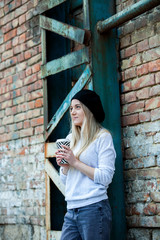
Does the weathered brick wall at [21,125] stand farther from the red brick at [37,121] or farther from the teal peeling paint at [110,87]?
the teal peeling paint at [110,87]

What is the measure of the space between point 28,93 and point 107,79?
1.44 meters

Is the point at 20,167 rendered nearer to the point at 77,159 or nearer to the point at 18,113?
the point at 18,113

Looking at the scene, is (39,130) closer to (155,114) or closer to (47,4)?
(47,4)

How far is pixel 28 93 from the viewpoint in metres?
4.49

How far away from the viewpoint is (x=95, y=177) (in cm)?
260

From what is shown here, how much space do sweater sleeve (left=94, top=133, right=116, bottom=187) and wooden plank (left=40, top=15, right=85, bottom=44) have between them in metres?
0.99

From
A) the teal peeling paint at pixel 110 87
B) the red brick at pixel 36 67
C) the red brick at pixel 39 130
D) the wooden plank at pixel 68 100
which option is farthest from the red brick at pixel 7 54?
the teal peeling paint at pixel 110 87

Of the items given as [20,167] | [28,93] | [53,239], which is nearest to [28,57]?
[28,93]

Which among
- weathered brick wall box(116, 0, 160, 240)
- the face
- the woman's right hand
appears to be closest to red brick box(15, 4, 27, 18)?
weathered brick wall box(116, 0, 160, 240)

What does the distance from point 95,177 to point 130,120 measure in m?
0.84

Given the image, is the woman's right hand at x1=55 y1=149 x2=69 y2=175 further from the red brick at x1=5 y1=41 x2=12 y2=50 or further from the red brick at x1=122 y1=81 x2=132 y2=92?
the red brick at x1=5 y1=41 x2=12 y2=50

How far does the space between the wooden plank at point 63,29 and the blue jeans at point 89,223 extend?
1398 mm

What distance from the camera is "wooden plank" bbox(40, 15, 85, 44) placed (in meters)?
3.30

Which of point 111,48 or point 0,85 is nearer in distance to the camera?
point 111,48
